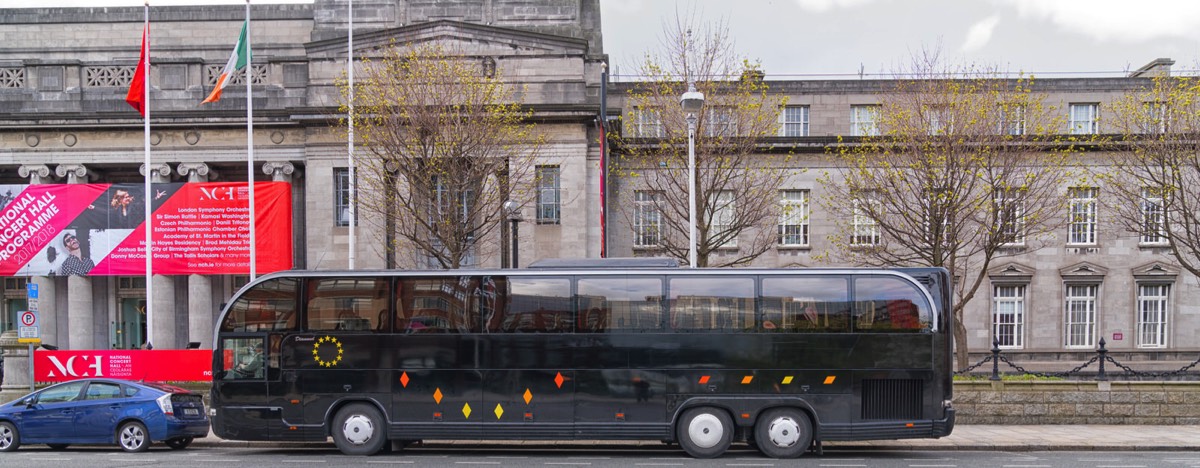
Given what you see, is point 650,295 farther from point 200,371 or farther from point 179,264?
point 179,264

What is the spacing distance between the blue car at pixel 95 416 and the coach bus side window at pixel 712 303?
9.98m

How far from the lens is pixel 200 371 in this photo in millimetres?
22203

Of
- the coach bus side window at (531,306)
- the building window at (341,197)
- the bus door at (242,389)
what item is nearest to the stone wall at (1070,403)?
the coach bus side window at (531,306)

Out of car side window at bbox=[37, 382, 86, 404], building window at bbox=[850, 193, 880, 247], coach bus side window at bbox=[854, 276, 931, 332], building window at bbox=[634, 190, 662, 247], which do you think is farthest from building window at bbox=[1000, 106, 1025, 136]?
car side window at bbox=[37, 382, 86, 404]

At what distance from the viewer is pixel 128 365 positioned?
884 inches

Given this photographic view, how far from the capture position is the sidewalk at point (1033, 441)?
17391 millimetres

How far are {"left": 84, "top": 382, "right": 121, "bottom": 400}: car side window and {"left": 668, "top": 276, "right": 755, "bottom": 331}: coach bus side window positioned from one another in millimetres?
10872

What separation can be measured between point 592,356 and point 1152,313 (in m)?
29.3

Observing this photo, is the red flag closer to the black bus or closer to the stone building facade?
the stone building facade

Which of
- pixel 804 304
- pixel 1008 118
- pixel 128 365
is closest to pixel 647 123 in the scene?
pixel 1008 118

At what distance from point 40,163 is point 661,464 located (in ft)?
96.6

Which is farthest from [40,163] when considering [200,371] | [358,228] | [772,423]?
[772,423]

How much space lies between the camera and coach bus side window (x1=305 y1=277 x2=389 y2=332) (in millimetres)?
16188

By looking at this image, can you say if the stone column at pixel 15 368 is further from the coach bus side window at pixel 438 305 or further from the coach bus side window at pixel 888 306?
the coach bus side window at pixel 888 306
